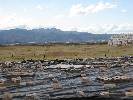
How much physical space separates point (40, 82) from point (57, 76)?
833 centimetres

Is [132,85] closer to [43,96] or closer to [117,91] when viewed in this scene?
[117,91]

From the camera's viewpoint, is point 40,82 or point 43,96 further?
point 40,82

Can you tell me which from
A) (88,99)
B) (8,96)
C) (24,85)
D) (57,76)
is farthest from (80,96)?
(57,76)

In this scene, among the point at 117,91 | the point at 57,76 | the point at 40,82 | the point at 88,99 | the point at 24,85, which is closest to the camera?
the point at 88,99

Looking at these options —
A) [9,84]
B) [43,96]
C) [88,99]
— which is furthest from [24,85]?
[88,99]

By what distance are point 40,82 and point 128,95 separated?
61.0 ft

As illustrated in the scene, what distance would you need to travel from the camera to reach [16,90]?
48562 millimetres

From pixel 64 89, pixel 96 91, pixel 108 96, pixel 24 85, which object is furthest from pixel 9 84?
pixel 108 96

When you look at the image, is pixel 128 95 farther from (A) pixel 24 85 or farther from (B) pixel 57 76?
(B) pixel 57 76

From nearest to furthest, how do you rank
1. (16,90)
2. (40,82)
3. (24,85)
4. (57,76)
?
(16,90) < (24,85) < (40,82) < (57,76)

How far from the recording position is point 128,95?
138 ft

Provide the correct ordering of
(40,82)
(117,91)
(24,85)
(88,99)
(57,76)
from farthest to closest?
(57,76)
(40,82)
(24,85)
(117,91)
(88,99)

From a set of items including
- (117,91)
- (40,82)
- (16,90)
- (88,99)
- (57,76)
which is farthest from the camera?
(57,76)

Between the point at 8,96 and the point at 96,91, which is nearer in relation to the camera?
the point at 8,96
